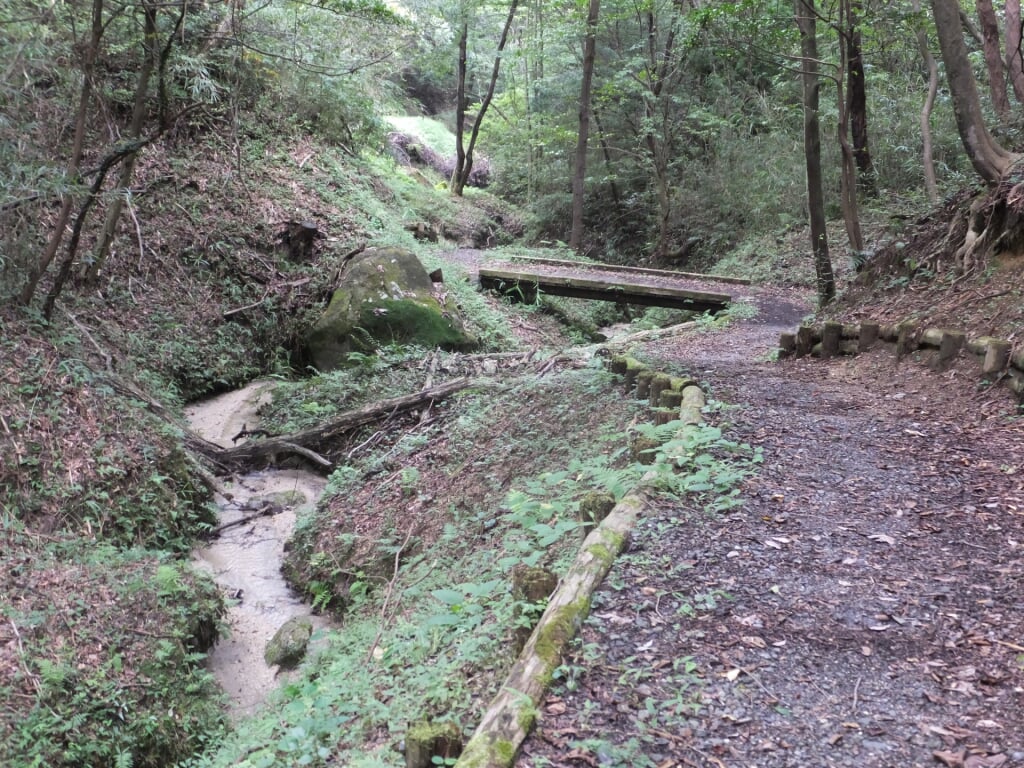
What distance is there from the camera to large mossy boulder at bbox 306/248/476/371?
11266 millimetres

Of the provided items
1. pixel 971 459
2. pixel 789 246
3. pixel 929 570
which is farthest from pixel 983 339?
pixel 789 246

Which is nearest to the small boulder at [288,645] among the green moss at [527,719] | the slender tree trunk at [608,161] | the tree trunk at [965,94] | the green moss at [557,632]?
the green moss at [557,632]

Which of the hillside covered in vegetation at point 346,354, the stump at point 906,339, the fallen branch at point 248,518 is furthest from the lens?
the fallen branch at point 248,518

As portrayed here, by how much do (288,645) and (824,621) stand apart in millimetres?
4101

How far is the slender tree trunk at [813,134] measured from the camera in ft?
30.0

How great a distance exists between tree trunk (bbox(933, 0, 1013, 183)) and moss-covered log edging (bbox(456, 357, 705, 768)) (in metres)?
6.10

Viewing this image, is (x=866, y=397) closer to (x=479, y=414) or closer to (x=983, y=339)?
(x=983, y=339)

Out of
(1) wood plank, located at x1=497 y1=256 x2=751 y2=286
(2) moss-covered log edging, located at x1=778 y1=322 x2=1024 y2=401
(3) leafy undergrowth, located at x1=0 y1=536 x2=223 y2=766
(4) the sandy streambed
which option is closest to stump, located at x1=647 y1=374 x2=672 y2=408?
(2) moss-covered log edging, located at x1=778 y1=322 x2=1024 y2=401

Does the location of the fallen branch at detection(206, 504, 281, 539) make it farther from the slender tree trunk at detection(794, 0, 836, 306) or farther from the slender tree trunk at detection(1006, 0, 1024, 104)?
the slender tree trunk at detection(1006, 0, 1024, 104)

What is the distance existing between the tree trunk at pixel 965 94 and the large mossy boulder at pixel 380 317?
743 cm

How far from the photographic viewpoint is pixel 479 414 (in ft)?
26.9

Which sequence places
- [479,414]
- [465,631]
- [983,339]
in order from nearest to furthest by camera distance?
[465,631], [983,339], [479,414]

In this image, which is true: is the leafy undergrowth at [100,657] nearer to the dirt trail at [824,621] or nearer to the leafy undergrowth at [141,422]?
the leafy undergrowth at [141,422]

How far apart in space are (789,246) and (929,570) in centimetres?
1527
